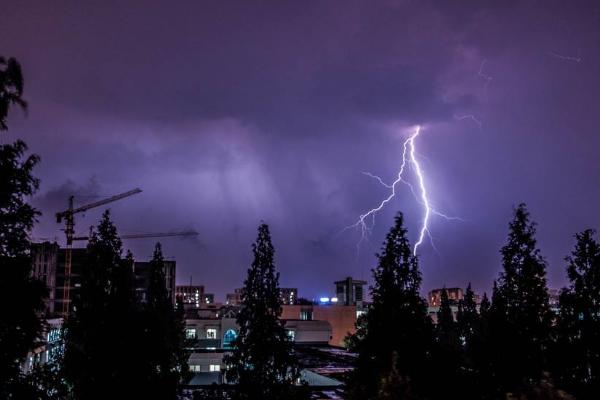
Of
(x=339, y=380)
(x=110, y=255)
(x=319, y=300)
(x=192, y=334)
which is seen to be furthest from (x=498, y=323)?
(x=319, y=300)

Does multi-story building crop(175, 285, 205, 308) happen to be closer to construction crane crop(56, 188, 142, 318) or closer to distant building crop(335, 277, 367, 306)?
construction crane crop(56, 188, 142, 318)

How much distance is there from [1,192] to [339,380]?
27.3 m

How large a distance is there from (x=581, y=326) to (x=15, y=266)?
41.7ft

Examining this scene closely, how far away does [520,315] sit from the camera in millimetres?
15188

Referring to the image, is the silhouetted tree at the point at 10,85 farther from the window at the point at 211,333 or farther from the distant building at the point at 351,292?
the distant building at the point at 351,292

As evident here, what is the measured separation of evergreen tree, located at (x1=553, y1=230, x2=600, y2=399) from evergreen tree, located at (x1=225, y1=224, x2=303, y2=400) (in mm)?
9316

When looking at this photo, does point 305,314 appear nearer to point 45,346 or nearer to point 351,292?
point 351,292

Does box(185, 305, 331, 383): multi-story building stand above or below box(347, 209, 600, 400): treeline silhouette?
below

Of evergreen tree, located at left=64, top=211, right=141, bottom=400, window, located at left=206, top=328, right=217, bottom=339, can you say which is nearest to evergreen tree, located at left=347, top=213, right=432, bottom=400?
evergreen tree, located at left=64, top=211, right=141, bottom=400

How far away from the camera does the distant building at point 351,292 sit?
80.5 meters

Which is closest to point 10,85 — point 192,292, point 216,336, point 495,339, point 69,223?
point 495,339

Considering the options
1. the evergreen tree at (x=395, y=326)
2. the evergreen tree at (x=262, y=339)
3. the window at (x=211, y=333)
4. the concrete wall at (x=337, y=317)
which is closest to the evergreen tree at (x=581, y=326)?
the evergreen tree at (x=395, y=326)

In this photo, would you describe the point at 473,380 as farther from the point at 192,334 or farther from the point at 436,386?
the point at 192,334

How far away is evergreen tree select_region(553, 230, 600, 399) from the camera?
13.0 meters
